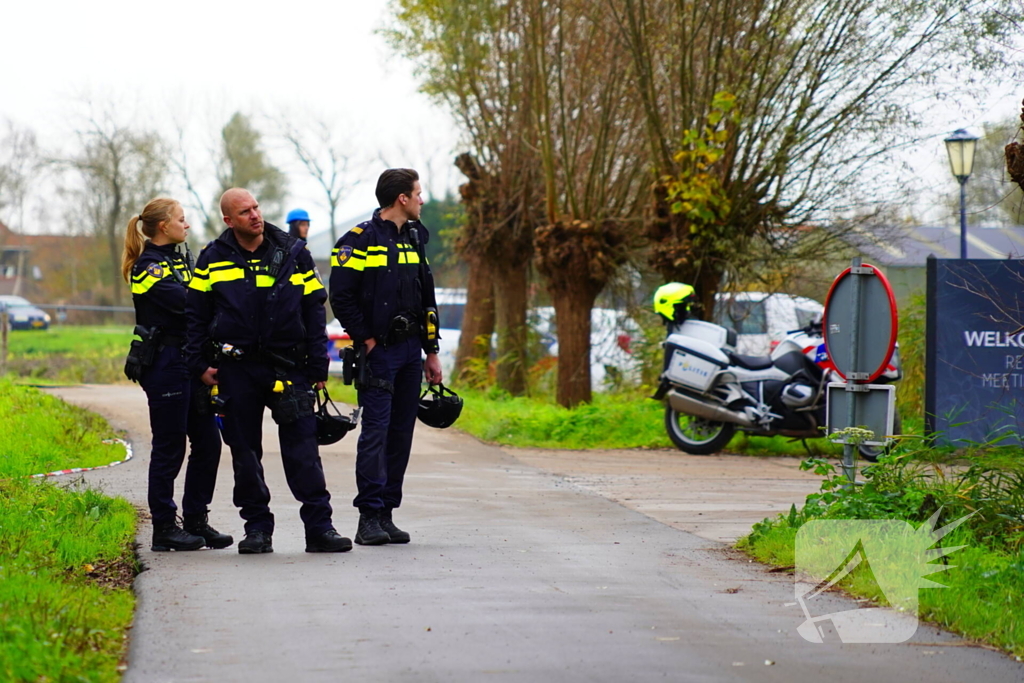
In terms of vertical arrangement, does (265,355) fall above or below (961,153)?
below

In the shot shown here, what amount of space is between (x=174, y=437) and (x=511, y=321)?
45.0 feet

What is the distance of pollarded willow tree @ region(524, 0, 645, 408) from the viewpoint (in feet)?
53.9

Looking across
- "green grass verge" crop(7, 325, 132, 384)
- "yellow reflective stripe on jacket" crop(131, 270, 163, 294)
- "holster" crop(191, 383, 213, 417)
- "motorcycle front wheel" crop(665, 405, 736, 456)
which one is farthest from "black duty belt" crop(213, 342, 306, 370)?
"green grass verge" crop(7, 325, 132, 384)

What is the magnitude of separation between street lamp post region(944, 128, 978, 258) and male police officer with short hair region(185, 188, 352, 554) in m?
9.89

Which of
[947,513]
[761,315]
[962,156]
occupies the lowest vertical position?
Answer: [947,513]

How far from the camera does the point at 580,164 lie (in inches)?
691

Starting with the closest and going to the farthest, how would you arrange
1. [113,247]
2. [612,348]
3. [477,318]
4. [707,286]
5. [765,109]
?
[765,109] → [707,286] → [612,348] → [477,318] → [113,247]

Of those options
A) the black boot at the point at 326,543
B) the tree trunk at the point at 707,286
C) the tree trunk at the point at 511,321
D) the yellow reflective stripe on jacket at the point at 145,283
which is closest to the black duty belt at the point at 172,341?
the yellow reflective stripe on jacket at the point at 145,283

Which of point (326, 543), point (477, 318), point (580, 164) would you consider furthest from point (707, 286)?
point (326, 543)

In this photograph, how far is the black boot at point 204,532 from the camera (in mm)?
6789

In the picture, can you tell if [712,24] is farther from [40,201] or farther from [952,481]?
[40,201]

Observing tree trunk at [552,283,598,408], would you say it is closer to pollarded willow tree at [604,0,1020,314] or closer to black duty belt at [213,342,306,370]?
pollarded willow tree at [604,0,1020,314]

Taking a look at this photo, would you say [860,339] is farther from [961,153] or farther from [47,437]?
[961,153]

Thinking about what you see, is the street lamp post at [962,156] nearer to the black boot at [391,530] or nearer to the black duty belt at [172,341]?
the black boot at [391,530]
